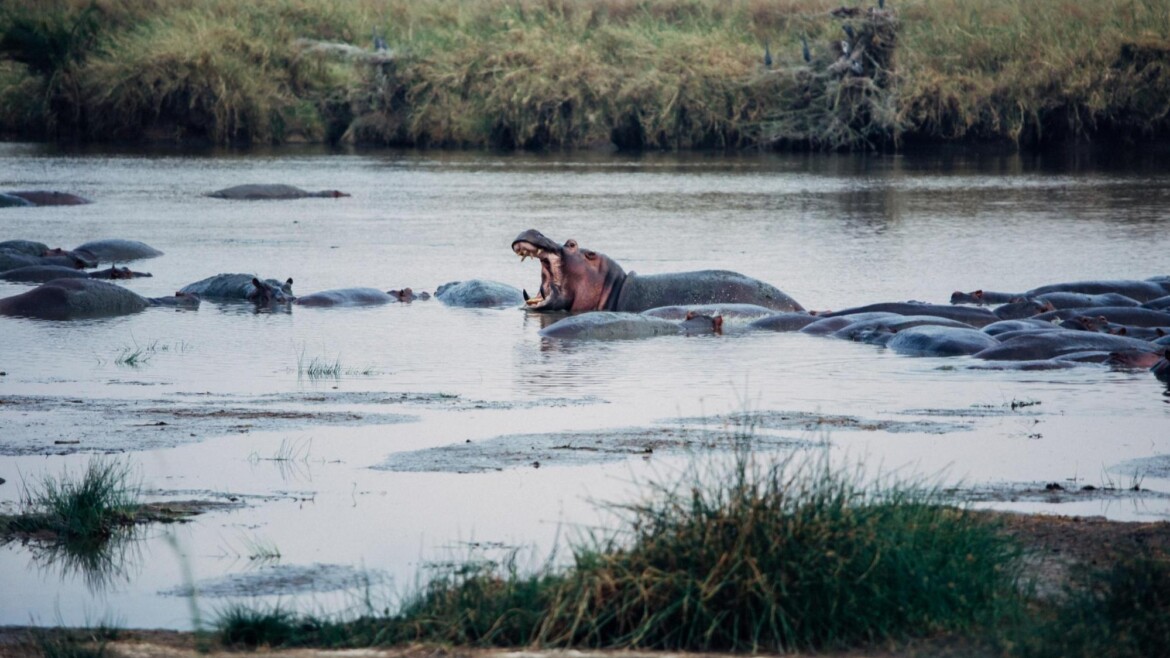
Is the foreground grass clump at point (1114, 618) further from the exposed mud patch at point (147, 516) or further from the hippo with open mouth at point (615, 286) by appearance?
the hippo with open mouth at point (615, 286)

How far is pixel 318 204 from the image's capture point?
2950 cm

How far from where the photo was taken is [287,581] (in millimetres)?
6391

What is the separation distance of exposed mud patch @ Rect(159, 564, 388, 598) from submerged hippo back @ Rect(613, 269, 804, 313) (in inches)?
351

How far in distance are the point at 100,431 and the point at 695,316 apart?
6111 mm

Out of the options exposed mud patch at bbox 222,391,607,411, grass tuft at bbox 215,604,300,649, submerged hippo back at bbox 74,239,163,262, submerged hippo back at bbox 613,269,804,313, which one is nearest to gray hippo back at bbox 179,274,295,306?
submerged hippo back at bbox 613,269,804,313

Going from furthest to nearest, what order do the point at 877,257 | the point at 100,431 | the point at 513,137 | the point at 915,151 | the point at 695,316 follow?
the point at 513,137 → the point at 915,151 → the point at 877,257 → the point at 695,316 → the point at 100,431

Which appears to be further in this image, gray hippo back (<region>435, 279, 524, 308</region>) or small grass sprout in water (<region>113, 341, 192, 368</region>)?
gray hippo back (<region>435, 279, 524, 308</region>)

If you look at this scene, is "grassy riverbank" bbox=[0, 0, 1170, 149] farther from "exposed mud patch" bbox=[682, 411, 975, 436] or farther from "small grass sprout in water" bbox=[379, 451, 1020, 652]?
"small grass sprout in water" bbox=[379, 451, 1020, 652]

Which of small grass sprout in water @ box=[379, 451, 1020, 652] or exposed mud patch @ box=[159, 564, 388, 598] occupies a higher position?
small grass sprout in water @ box=[379, 451, 1020, 652]

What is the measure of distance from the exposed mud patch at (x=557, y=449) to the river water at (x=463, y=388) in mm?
Result: 61

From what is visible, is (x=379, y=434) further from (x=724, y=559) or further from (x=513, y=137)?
(x=513, y=137)

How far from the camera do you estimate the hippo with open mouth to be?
50.0ft

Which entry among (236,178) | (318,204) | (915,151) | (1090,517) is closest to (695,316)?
(1090,517)

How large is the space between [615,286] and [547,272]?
25.5 inches
